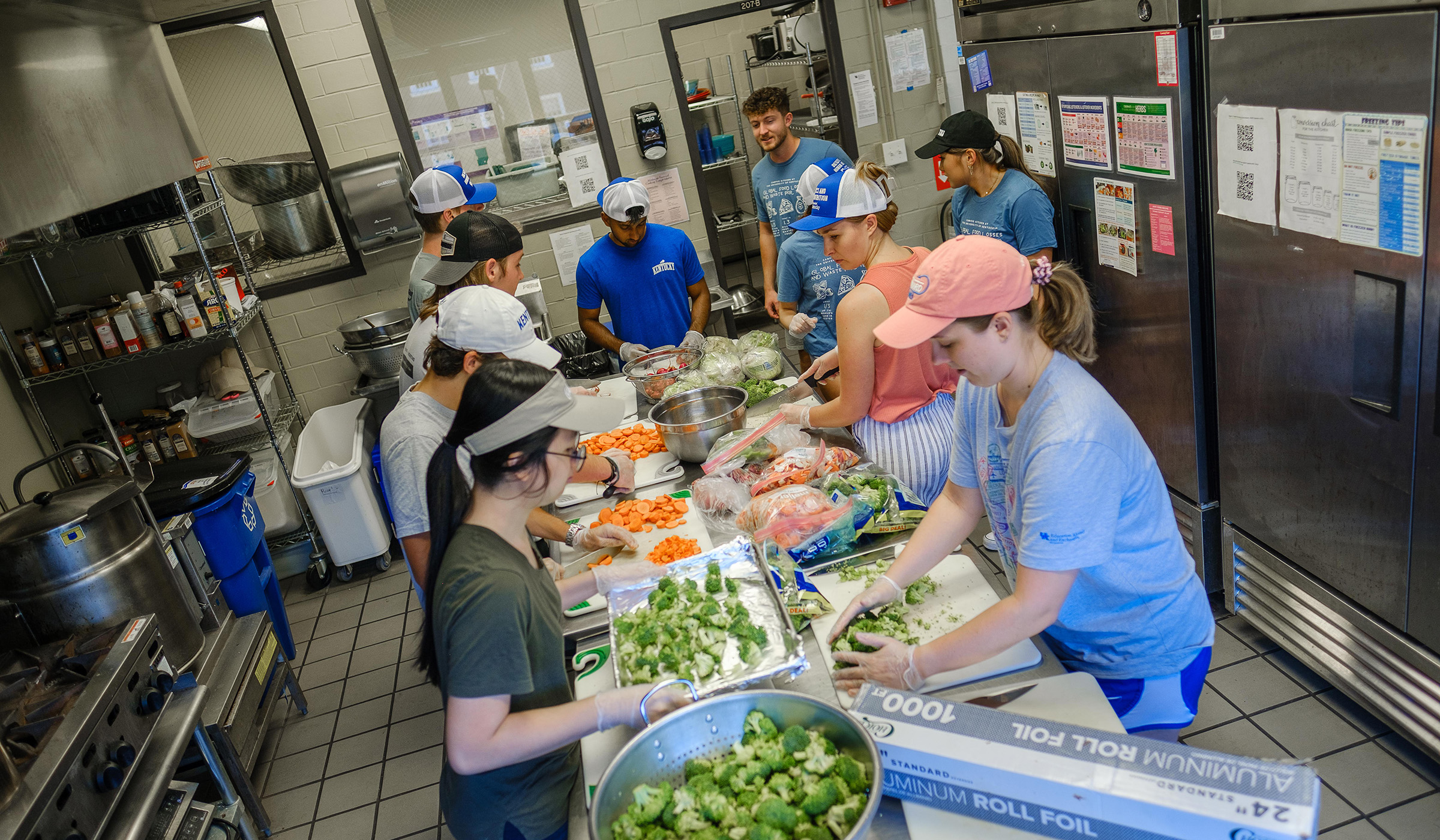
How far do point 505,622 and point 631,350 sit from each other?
3.02 meters

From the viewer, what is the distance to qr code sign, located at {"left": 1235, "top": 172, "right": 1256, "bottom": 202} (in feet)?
9.38

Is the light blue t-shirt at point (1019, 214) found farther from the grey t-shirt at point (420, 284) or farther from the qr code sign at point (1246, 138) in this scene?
the grey t-shirt at point (420, 284)

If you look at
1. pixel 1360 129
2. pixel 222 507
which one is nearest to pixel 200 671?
pixel 222 507

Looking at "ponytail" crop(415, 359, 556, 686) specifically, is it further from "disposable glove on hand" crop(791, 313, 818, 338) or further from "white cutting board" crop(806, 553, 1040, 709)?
"disposable glove on hand" crop(791, 313, 818, 338)

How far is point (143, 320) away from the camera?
4.93 meters

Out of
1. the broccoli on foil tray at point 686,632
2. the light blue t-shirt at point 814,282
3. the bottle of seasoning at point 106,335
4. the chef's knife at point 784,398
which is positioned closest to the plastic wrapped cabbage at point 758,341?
the light blue t-shirt at point 814,282

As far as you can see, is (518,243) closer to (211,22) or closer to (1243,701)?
(1243,701)

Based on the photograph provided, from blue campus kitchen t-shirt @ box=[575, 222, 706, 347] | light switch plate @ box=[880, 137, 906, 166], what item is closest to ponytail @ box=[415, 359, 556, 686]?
blue campus kitchen t-shirt @ box=[575, 222, 706, 347]

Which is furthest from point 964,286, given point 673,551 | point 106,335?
point 106,335

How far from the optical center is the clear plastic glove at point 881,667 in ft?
6.03

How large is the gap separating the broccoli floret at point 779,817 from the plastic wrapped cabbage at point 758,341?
274 cm

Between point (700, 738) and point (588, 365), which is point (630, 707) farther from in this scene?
point (588, 365)

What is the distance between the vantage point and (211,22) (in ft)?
18.9

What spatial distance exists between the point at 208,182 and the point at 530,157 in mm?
2084
